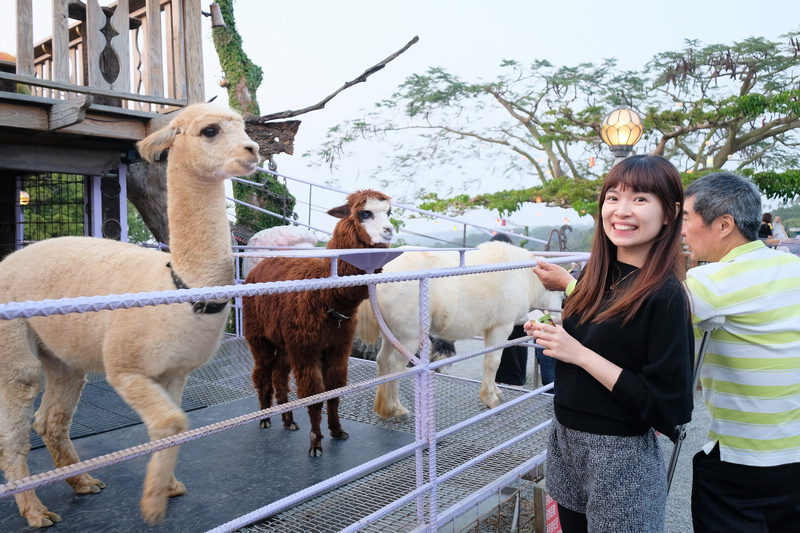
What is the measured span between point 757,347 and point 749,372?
0.26ft

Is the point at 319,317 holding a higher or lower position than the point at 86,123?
lower

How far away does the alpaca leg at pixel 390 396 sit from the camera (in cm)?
402

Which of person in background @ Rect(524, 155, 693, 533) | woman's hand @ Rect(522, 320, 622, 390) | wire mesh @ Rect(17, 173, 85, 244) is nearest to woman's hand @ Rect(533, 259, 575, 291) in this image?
person in background @ Rect(524, 155, 693, 533)

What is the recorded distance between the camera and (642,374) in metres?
1.42

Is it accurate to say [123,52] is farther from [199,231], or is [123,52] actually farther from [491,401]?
[491,401]

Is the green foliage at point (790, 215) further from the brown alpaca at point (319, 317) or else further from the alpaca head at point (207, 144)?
the alpaca head at point (207, 144)

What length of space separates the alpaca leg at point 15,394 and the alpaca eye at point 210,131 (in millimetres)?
1080

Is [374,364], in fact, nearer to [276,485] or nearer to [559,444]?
[276,485]

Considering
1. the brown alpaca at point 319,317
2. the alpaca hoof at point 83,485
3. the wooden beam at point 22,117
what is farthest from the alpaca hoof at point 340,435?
the wooden beam at point 22,117

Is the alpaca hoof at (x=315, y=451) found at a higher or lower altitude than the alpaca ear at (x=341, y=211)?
lower

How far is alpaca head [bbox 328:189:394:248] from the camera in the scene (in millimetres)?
3385

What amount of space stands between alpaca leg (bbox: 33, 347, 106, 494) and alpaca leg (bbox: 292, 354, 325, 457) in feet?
3.66

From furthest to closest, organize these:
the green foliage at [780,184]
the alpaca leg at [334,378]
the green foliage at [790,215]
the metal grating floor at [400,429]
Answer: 1. the green foliage at [790,215]
2. the green foliage at [780,184]
3. the alpaca leg at [334,378]
4. the metal grating floor at [400,429]

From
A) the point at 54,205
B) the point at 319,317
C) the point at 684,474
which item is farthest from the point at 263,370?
the point at 54,205
